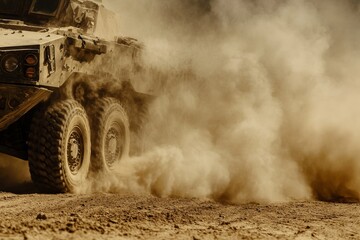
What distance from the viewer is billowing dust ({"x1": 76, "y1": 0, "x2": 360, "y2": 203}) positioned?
7.84 metres

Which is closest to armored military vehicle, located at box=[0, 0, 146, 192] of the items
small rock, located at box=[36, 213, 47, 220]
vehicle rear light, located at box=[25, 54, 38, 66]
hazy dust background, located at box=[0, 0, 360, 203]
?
vehicle rear light, located at box=[25, 54, 38, 66]

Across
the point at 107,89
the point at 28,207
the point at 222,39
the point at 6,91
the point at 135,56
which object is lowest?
→ the point at 28,207

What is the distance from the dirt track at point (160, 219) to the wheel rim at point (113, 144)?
1715 mm

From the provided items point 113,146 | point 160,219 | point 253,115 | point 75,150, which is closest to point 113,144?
point 113,146

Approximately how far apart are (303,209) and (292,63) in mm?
4070

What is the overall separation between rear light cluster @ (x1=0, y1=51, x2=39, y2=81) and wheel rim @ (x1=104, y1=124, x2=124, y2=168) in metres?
2.12

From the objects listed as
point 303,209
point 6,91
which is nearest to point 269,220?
point 303,209

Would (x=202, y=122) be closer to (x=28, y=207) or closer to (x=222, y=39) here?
(x=222, y=39)

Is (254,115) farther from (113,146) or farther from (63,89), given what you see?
(63,89)

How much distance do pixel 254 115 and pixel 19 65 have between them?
Result: 3.68 metres

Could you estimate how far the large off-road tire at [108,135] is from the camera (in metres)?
7.97

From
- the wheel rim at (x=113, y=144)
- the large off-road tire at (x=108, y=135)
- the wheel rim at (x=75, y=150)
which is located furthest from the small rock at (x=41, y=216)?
→ the wheel rim at (x=113, y=144)

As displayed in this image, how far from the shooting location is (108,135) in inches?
332

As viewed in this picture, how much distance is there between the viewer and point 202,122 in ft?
31.9
